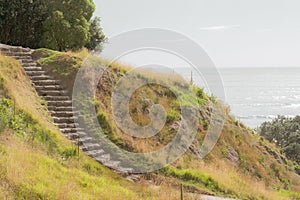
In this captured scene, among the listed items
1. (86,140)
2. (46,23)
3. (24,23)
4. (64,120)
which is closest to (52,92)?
(64,120)

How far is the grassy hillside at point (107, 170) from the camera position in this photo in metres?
7.70

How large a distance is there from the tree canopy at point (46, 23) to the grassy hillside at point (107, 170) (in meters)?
7.53

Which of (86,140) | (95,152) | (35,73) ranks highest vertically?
(35,73)

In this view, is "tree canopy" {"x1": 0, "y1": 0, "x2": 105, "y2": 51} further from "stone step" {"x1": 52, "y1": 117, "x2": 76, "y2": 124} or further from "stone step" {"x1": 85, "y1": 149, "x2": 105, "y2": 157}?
"stone step" {"x1": 85, "y1": 149, "x2": 105, "y2": 157}

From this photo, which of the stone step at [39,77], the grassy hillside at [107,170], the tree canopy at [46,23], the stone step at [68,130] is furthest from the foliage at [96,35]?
the stone step at [68,130]

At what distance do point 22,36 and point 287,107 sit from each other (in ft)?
244

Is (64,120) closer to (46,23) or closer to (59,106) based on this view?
(59,106)

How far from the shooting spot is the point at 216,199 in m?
10.1

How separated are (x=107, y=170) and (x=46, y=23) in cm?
1605

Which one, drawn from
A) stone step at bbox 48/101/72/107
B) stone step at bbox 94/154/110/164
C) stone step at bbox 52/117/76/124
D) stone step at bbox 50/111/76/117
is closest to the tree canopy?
stone step at bbox 48/101/72/107

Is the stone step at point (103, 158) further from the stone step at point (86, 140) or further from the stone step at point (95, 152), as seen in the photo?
the stone step at point (86, 140)

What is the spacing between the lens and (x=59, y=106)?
1367cm

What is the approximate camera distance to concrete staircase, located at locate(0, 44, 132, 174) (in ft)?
38.3

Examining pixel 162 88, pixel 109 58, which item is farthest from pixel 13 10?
pixel 162 88
